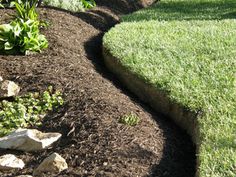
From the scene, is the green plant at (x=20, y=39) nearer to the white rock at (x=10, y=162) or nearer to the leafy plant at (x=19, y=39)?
the leafy plant at (x=19, y=39)

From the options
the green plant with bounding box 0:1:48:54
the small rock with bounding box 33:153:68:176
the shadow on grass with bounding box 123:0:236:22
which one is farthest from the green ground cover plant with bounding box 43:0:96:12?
the small rock with bounding box 33:153:68:176

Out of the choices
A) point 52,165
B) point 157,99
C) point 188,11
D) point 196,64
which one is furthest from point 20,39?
point 188,11

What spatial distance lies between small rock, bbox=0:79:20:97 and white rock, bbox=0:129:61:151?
1029 millimetres

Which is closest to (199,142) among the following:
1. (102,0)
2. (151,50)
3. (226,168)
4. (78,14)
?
(226,168)

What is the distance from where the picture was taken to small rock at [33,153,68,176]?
4.59 metres

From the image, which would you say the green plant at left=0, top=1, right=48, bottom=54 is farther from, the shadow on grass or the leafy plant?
the shadow on grass

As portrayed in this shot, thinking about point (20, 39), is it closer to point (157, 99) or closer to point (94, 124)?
point (157, 99)

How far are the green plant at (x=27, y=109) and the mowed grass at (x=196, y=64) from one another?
1.21 meters

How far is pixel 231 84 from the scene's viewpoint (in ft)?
20.4

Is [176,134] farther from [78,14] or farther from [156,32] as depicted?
[78,14]

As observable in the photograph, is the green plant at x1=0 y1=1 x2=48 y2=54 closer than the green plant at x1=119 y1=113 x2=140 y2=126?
No

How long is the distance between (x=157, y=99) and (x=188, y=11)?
6412 millimetres

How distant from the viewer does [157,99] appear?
6195 millimetres

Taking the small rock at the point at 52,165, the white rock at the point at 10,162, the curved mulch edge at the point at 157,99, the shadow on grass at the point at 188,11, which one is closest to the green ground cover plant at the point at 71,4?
the shadow on grass at the point at 188,11
